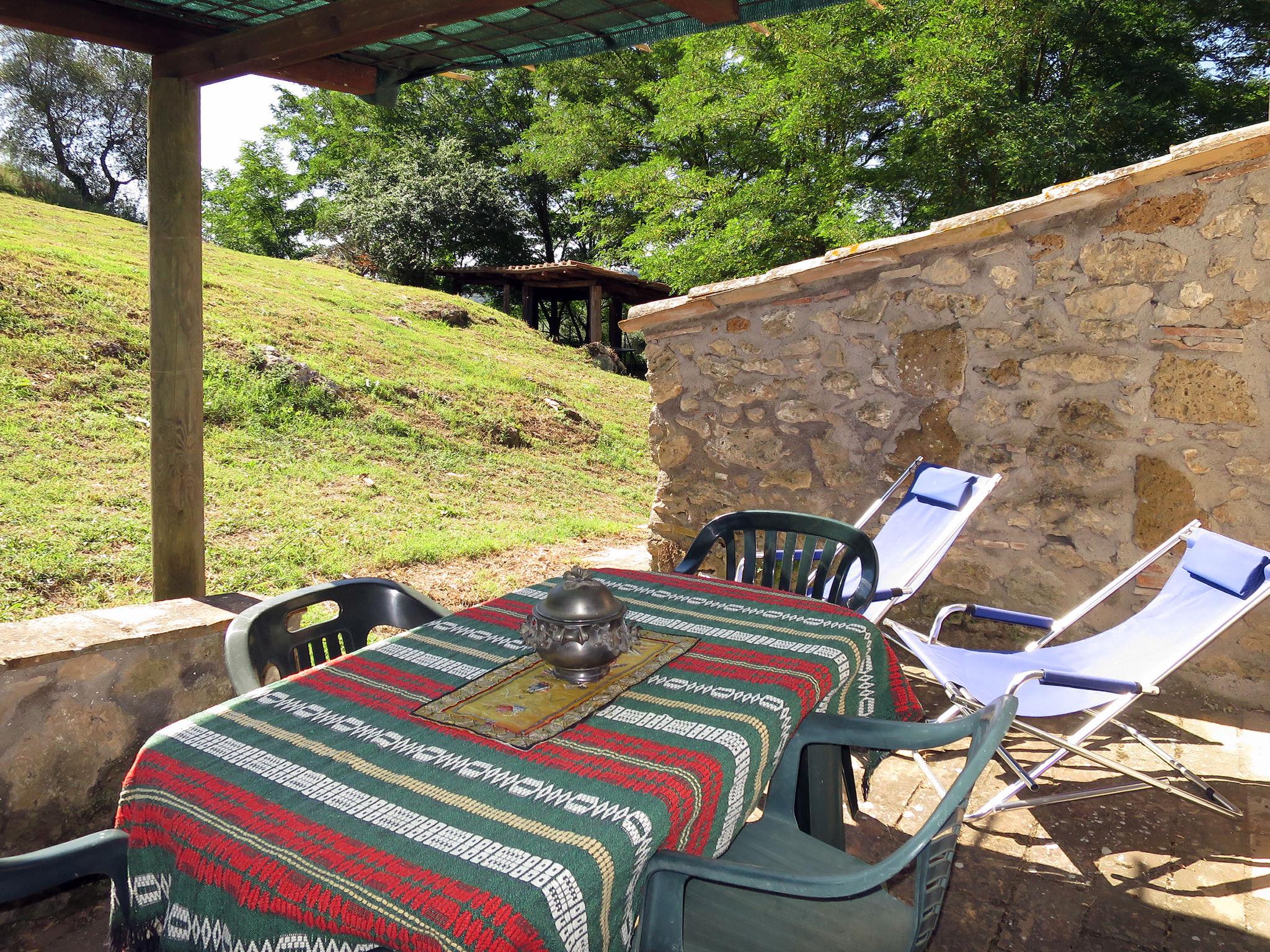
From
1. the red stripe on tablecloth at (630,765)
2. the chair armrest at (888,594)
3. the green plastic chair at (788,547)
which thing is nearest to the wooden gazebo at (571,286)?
the chair armrest at (888,594)

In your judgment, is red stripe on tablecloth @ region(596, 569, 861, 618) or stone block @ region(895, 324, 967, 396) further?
stone block @ region(895, 324, 967, 396)

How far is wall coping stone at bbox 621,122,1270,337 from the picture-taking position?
3131mm

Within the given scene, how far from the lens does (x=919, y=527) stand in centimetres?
354

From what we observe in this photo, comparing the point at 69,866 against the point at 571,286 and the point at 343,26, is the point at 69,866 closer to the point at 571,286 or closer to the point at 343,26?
the point at 343,26

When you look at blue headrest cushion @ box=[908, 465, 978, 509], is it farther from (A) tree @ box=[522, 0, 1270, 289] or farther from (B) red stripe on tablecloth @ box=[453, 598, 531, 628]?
(A) tree @ box=[522, 0, 1270, 289]

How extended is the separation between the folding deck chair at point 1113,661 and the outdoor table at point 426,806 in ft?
2.97

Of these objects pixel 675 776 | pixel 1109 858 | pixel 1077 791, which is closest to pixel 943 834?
pixel 675 776

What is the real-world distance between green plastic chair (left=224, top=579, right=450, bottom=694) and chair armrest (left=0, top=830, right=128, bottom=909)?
50 cm

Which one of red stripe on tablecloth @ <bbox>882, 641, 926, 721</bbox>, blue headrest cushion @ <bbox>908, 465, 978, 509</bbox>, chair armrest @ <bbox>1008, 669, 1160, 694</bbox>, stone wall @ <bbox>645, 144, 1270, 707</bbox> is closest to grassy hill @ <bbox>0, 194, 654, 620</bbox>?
stone wall @ <bbox>645, 144, 1270, 707</bbox>

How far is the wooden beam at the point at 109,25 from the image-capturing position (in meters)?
2.69

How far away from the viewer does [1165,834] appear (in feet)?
8.00

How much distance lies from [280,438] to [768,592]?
5.54 meters

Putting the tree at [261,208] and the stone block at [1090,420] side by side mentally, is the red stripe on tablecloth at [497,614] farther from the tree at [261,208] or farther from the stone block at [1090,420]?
the tree at [261,208]

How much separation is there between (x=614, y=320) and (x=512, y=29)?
617 inches
